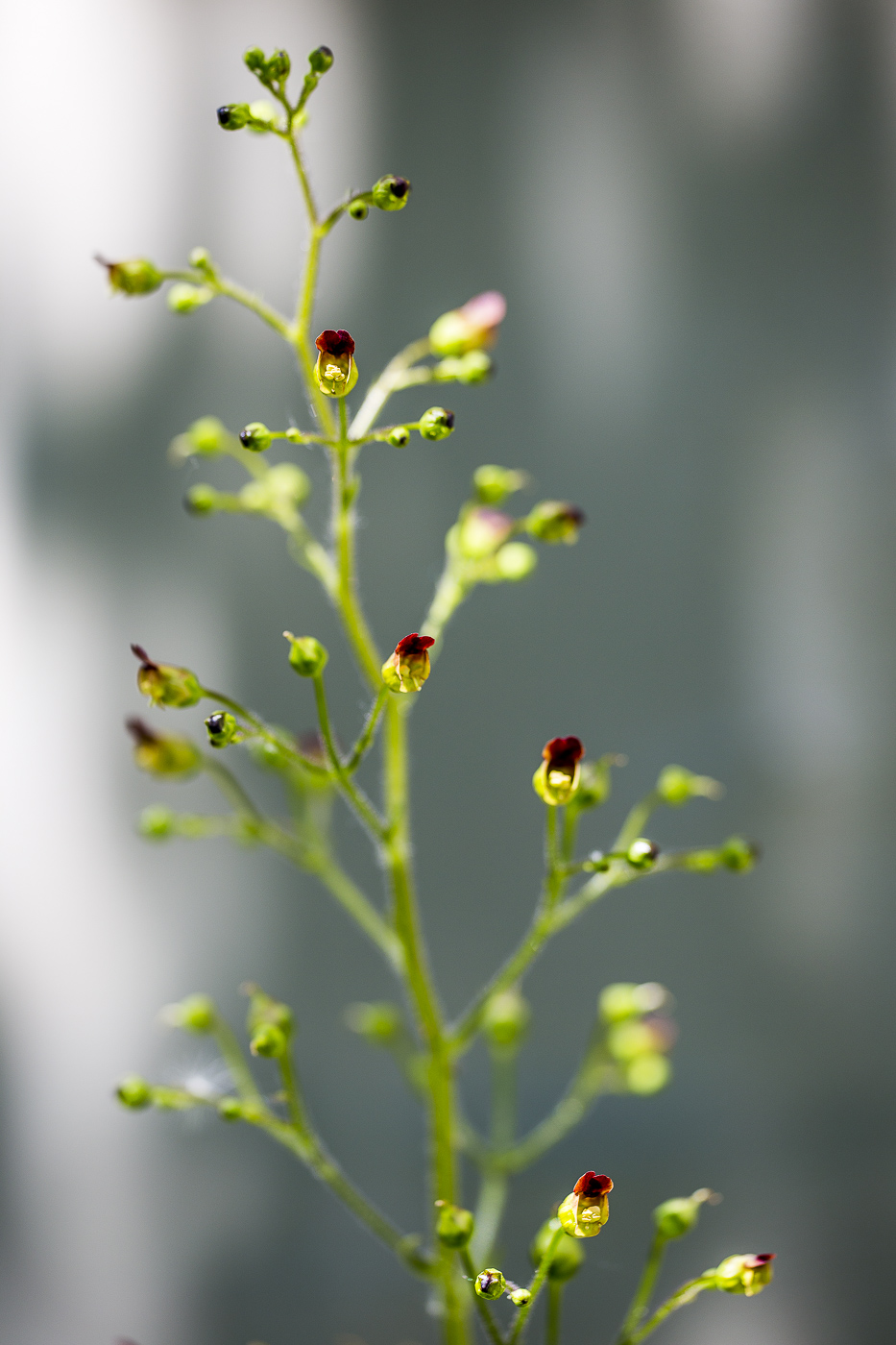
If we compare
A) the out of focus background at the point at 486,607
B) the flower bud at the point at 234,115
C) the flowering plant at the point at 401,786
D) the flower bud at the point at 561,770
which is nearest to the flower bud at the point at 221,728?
the flowering plant at the point at 401,786

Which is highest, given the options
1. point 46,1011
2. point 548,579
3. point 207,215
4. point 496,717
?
point 207,215

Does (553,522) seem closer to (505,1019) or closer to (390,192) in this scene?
(390,192)

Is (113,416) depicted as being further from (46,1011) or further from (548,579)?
(46,1011)

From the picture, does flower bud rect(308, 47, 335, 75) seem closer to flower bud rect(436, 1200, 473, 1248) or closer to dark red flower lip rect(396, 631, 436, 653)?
dark red flower lip rect(396, 631, 436, 653)

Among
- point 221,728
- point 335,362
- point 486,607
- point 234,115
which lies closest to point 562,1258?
point 221,728

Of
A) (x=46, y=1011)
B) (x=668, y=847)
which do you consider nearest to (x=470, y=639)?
(x=668, y=847)
